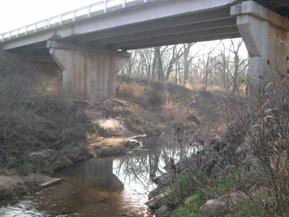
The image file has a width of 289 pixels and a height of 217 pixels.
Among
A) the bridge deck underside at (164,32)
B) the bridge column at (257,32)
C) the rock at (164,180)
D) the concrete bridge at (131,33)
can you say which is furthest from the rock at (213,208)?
the bridge deck underside at (164,32)

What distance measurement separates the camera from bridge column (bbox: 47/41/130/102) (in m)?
28.4

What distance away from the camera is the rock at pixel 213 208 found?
6481 millimetres

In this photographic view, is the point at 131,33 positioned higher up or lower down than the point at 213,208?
higher up

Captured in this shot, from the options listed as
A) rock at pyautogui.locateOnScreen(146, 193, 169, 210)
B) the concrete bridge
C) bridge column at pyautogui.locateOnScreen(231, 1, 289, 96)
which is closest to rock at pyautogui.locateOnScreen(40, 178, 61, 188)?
rock at pyautogui.locateOnScreen(146, 193, 169, 210)

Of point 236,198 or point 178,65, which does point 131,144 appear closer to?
point 236,198

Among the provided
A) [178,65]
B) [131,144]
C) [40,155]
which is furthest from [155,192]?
[178,65]

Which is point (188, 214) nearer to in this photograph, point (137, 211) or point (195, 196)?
point (195, 196)

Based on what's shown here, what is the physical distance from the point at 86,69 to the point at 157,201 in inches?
845

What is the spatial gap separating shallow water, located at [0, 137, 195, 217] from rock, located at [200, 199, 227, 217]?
Result: 2485mm

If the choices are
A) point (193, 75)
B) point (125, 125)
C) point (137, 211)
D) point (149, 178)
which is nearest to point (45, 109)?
point (125, 125)

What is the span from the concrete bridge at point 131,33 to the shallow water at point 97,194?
419 centimetres

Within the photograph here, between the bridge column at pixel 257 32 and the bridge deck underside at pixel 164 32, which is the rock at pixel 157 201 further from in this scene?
the bridge deck underside at pixel 164 32

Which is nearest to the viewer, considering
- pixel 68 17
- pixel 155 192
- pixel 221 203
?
pixel 221 203

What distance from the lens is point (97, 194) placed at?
36.0 feet
